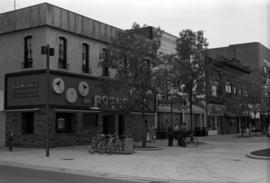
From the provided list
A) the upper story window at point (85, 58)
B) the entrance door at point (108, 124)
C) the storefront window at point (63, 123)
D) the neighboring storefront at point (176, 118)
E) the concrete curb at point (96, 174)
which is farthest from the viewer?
the neighboring storefront at point (176, 118)

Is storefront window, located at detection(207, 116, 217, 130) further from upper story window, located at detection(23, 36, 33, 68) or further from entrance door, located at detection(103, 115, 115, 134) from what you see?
upper story window, located at detection(23, 36, 33, 68)

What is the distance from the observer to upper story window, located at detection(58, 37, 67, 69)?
28.8 meters

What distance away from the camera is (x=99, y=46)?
32.5m

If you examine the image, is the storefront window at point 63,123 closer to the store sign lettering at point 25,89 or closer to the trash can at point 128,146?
the store sign lettering at point 25,89

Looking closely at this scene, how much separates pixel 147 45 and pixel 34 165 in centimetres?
1170

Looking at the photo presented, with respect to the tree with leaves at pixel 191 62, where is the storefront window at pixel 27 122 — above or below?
below

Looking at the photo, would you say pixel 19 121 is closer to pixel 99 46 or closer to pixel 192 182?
pixel 99 46

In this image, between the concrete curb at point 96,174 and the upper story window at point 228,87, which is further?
the upper story window at point 228,87

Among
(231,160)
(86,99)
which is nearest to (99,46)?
(86,99)

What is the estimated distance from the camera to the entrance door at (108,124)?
33375 millimetres

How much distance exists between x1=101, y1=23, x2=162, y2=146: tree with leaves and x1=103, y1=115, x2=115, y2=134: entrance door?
6.71m

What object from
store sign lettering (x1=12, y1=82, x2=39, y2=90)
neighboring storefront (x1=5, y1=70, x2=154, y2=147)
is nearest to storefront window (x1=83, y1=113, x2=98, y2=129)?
neighboring storefront (x1=5, y1=70, x2=154, y2=147)

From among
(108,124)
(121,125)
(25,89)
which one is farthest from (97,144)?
(121,125)

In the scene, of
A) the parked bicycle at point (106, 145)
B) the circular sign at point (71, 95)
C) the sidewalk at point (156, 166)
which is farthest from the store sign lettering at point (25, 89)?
the sidewalk at point (156, 166)
